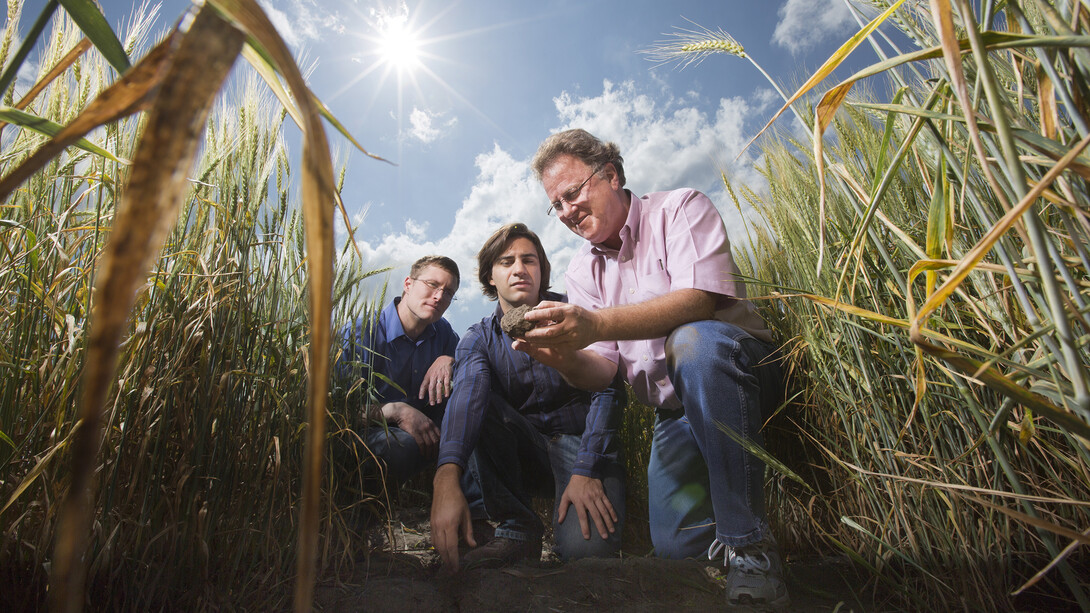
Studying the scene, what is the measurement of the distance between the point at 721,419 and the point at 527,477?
1135 millimetres

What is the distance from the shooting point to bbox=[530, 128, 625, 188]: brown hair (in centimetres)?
235

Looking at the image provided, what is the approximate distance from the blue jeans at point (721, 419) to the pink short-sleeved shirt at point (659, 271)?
0.62 ft

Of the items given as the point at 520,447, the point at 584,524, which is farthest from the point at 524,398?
the point at 584,524

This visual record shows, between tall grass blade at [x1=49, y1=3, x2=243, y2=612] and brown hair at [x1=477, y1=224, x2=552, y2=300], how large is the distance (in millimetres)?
2397

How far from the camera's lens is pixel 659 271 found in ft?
6.61

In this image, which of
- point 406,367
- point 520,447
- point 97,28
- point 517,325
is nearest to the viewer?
point 97,28

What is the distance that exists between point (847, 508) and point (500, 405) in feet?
4.26

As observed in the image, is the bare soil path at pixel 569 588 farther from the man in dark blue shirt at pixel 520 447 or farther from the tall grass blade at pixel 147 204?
the tall grass blade at pixel 147 204

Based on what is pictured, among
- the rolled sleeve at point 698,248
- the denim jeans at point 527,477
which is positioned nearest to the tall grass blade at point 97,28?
the rolled sleeve at point 698,248

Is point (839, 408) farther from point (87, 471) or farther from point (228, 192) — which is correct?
point (228, 192)

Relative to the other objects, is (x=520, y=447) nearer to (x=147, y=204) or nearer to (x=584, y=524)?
(x=584, y=524)

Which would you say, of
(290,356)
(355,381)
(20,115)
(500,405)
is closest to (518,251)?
(500,405)

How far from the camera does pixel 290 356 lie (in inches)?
52.9

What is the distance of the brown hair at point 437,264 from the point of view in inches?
121
